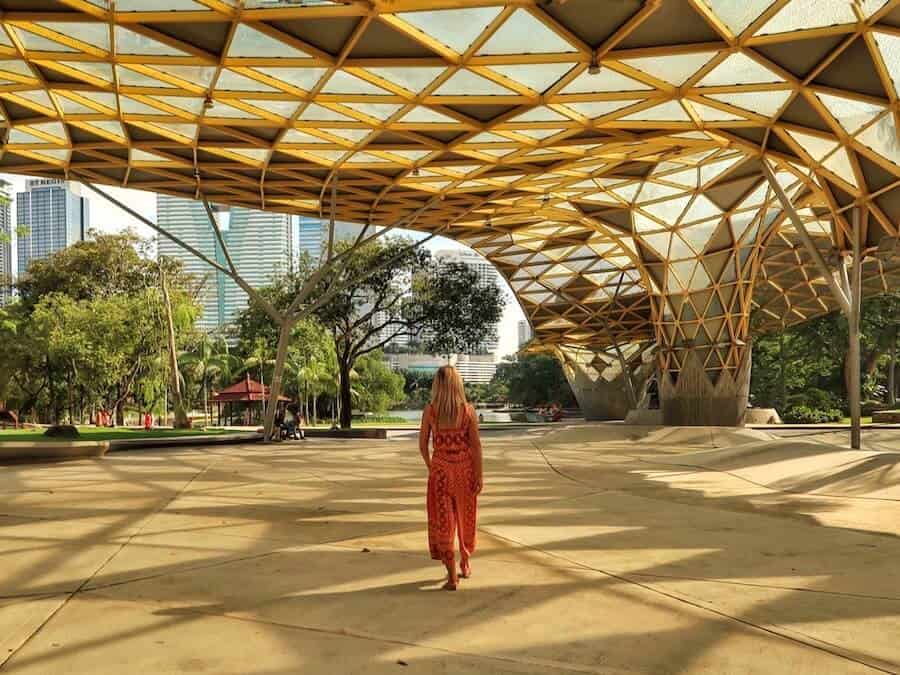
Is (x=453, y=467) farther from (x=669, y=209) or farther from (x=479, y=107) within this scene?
(x=669, y=209)

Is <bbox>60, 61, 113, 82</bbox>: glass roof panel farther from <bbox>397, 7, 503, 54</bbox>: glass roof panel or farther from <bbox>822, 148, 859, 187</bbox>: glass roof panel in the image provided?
<bbox>822, 148, 859, 187</bbox>: glass roof panel

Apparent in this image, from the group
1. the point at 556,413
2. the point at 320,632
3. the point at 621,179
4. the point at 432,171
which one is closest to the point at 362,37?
the point at 432,171

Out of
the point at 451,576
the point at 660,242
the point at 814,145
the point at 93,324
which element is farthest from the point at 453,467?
the point at 93,324

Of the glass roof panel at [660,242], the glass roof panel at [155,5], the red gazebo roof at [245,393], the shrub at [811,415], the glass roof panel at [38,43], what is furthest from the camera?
the red gazebo roof at [245,393]

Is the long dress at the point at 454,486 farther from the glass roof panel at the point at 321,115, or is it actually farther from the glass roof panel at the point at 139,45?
the glass roof panel at the point at 321,115

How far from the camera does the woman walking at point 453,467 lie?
22.9 ft

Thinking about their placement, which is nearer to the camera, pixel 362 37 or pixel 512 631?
pixel 512 631

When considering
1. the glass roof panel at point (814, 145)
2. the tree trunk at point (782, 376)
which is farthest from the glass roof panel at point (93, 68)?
the tree trunk at point (782, 376)

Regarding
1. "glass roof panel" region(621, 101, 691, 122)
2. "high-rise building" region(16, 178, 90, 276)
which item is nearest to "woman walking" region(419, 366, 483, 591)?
"glass roof panel" region(621, 101, 691, 122)

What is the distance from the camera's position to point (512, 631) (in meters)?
5.32

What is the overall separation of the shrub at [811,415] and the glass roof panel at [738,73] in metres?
40.0

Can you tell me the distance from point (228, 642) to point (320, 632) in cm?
60

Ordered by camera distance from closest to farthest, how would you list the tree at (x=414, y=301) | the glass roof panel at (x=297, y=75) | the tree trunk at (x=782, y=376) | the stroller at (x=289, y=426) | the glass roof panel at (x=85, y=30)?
1. the glass roof panel at (x=85, y=30)
2. the glass roof panel at (x=297, y=75)
3. the stroller at (x=289, y=426)
4. the tree at (x=414, y=301)
5. the tree trunk at (x=782, y=376)

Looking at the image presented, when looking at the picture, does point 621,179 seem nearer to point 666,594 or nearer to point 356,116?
point 356,116
